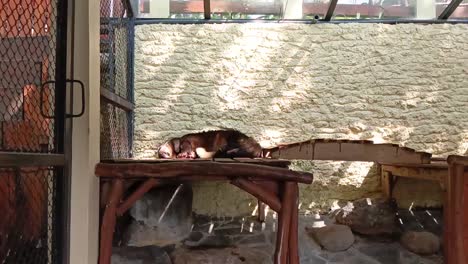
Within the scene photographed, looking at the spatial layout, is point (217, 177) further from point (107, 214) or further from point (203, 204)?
point (203, 204)

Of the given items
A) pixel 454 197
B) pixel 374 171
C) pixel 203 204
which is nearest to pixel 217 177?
pixel 454 197

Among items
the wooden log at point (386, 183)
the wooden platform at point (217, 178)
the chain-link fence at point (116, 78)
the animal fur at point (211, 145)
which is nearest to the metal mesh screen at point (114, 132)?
the chain-link fence at point (116, 78)

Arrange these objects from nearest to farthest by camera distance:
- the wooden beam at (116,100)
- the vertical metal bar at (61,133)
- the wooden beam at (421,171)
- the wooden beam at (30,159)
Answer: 1. the wooden beam at (30,159)
2. the vertical metal bar at (61,133)
3. the wooden beam at (116,100)
4. the wooden beam at (421,171)

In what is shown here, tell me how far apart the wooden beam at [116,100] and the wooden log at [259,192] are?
4.15 ft

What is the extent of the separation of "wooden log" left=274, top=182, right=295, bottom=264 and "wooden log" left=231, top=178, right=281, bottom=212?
0.12ft

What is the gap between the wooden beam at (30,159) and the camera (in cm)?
162

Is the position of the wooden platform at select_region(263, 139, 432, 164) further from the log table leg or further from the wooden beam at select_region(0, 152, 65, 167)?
the wooden beam at select_region(0, 152, 65, 167)

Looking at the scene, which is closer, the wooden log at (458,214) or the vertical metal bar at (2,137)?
the vertical metal bar at (2,137)

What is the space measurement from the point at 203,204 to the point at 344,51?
231cm

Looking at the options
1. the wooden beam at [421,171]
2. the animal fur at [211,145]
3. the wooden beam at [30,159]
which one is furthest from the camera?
the animal fur at [211,145]

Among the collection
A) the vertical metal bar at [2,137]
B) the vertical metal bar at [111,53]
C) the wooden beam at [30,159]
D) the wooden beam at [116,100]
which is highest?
the vertical metal bar at [111,53]

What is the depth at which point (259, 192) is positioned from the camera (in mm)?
2441

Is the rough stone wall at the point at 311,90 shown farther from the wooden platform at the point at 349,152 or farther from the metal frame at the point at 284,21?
the wooden platform at the point at 349,152

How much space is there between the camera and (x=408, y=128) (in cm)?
484
